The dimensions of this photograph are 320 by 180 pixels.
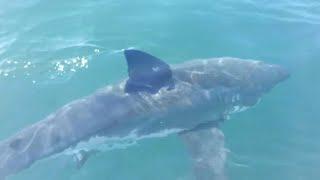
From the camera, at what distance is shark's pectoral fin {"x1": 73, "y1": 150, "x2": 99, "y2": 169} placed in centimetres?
1070

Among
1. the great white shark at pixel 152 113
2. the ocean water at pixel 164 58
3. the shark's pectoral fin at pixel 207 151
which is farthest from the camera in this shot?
the ocean water at pixel 164 58

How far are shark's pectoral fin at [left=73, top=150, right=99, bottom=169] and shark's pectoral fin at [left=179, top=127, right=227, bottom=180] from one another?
191 centimetres

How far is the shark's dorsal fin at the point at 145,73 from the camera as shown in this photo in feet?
34.0

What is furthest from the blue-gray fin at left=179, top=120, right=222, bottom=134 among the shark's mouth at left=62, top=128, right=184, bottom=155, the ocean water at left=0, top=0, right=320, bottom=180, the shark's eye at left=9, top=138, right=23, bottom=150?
the shark's eye at left=9, top=138, right=23, bottom=150

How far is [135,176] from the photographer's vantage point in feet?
35.7

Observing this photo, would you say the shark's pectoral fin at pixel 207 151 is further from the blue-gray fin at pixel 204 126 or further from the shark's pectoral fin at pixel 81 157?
the shark's pectoral fin at pixel 81 157

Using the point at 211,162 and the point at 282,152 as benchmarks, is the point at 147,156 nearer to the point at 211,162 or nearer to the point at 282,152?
the point at 211,162

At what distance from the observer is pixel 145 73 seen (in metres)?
10.5

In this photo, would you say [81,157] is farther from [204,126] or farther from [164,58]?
[164,58]

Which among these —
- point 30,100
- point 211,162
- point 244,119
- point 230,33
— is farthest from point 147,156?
point 230,33

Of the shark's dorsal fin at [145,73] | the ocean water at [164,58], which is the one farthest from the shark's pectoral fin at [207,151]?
the shark's dorsal fin at [145,73]

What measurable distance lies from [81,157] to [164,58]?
4264mm

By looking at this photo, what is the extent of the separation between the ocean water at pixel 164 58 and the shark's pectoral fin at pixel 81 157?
222mm

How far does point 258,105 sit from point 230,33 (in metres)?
3.31
